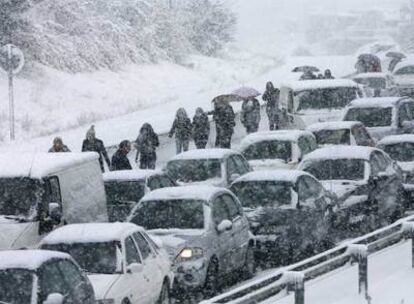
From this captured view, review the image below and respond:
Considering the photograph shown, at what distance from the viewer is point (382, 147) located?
24562 mm

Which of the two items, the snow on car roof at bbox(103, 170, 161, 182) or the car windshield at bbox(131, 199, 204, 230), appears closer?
the car windshield at bbox(131, 199, 204, 230)

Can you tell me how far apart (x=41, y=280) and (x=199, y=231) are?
506 centimetres

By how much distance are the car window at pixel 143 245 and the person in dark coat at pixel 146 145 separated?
11.4 meters

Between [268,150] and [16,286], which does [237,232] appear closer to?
[16,286]

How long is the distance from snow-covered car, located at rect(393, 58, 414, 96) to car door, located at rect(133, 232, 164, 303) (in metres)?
28.2

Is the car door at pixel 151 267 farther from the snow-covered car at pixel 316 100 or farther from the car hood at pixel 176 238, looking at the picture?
the snow-covered car at pixel 316 100

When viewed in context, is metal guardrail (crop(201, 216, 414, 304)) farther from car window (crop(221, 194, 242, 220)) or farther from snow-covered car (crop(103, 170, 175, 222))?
snow-covered car (crop(103, 170, 175, 222))

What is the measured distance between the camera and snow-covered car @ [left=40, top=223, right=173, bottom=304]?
1235 centimetres

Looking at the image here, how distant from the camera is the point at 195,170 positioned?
21.0m

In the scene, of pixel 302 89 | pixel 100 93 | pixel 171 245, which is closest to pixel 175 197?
pixel 171 245

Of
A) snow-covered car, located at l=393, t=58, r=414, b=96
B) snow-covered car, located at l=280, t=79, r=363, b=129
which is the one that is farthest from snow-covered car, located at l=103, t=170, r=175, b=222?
snow-covered car, located at l=393, t=58, r=414, b=96

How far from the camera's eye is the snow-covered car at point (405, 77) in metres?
41.0

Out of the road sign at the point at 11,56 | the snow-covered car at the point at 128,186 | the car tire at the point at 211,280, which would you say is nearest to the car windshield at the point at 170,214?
the car tire at the point at 211,280

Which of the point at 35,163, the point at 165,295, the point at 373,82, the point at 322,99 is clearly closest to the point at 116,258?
the point at 165,295
